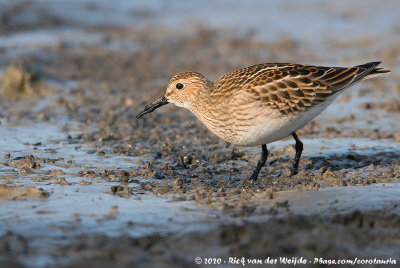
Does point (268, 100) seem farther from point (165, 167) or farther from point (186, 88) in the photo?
point (165, 167)

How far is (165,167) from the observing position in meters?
7.48

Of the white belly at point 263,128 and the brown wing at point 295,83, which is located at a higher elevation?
the brown wing at point 295,83

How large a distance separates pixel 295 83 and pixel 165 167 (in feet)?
6.50

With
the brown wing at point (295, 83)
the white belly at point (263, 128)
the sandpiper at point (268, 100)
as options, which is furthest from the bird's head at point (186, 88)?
the white belly at point (263, 128)

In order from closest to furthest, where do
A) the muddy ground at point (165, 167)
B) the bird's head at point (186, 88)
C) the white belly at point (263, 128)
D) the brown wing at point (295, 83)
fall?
the muddy ground at point (165, 167)
the white belly at point (263, 128)
the brown wing at point (295, 83)
the bird's head at point (186, 88)

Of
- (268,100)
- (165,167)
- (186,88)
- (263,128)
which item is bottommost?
(165,167)

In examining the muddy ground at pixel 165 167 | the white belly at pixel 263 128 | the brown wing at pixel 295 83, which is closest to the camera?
the muddy ground at pixel 165 167

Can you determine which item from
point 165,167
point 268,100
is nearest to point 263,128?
point 268,100

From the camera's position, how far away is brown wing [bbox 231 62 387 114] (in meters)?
6.96

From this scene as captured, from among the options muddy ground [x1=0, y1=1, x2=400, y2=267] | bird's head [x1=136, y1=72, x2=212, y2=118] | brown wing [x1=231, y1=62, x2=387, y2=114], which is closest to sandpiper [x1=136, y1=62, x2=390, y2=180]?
brown wing [x1=231, y1=62, x2=387, y2=114]

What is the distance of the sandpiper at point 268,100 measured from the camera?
272 inches

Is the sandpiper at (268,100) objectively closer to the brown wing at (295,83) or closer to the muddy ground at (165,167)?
the brown wing at (295,83)

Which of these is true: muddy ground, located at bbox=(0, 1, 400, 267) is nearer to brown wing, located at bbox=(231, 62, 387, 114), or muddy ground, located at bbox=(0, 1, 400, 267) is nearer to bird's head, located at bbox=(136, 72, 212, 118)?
bird's head, located at bbox=(136, 72, 212, 118)

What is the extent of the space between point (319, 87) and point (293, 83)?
347mm
